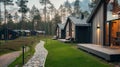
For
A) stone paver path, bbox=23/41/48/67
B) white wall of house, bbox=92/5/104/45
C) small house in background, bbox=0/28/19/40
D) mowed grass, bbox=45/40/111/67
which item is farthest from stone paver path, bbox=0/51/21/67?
small house in background, bbox=0/28/19/40

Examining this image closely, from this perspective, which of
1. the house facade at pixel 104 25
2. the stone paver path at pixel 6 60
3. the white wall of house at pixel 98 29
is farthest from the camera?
the white wall of house at pixel 98 29

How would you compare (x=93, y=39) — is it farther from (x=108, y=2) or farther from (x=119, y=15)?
(x=119, y=15)

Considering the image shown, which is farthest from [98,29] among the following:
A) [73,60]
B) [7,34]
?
[7,34]

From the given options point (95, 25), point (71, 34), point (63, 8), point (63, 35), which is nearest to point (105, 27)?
point (95, 25)

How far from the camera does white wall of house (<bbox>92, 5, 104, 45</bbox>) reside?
18.8m

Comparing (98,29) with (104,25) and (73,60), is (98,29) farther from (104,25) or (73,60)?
(73,60)

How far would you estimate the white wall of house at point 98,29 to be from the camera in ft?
61.7

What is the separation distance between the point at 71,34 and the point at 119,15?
20.0 metres

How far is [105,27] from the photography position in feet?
59.2

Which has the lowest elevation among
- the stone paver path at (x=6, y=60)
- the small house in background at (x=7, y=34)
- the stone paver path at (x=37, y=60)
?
the stone paver path at (x=6, y=60)

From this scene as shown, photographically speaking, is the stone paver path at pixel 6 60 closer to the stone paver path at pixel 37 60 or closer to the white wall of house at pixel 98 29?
the stone paver path at pixel 37 60

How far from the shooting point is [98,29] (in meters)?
19.8

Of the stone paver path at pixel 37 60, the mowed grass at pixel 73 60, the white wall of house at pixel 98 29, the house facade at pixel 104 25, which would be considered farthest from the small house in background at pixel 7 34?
the mowed grass at pixel 73 60

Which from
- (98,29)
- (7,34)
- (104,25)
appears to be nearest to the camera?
(104,25)
